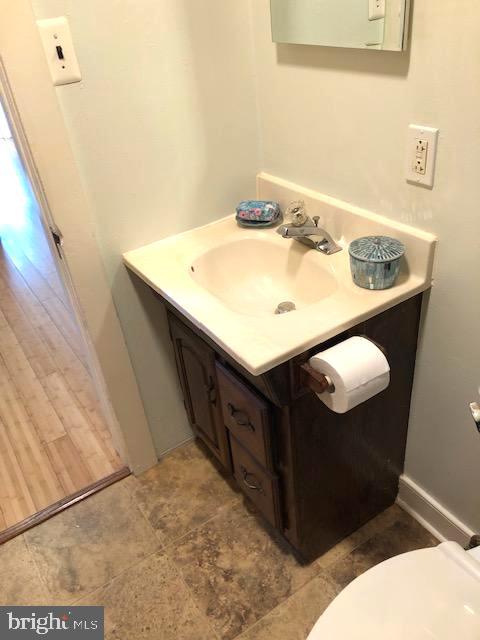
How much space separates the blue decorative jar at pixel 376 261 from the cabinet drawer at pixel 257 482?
55 cm

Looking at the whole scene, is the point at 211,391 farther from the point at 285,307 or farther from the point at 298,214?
the point at 298,214

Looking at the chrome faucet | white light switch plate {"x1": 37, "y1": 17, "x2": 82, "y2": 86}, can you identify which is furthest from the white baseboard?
white light switch plate {"x1": 37, "y1": 17, "x2": 82, "y2": 86}

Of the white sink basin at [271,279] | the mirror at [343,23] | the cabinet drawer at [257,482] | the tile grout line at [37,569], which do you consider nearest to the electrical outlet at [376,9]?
the mirror at [343,23]

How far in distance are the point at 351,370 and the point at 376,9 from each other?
715mm

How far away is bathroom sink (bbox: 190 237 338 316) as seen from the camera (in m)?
1.34

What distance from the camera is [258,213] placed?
146 centimetres

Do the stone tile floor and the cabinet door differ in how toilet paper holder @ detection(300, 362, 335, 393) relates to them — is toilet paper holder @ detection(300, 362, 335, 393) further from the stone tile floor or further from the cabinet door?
the stone tile floor

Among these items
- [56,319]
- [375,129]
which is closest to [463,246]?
[375,129]

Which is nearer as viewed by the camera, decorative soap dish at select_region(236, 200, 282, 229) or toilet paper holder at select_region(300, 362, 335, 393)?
toilet paper holder at select_region(300, 362, 335, 393)

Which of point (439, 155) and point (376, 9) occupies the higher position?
point (376, 9)

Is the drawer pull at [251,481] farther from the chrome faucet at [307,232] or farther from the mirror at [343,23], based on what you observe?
the mirror at [343,23]

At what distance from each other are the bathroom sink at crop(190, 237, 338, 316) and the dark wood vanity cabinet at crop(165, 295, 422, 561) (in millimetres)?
145

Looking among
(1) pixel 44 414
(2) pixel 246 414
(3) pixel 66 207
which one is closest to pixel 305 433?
(2) pixel 246 414

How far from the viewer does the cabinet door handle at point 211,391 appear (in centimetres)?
140
